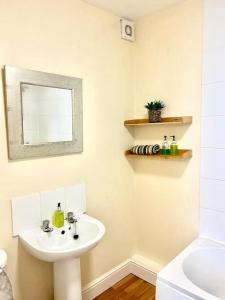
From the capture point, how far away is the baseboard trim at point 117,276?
6.82 ft

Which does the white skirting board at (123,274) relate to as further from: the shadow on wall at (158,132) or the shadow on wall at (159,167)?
the shadow on wall at (158,132)

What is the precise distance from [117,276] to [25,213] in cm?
121

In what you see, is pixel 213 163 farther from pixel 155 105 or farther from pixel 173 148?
pixel 155 105

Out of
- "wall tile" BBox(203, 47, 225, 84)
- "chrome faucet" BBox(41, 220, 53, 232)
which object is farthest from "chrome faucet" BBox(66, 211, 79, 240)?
"wall tile" BBox(203, 47, 225, 84)

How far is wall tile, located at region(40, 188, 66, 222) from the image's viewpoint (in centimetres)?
172

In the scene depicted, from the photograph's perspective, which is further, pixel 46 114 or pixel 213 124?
pixel 213 124

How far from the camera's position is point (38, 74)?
1.61 meters

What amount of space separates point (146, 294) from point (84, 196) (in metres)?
1.06

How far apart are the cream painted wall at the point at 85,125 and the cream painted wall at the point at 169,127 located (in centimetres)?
14

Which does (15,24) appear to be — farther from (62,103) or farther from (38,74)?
(62,103)

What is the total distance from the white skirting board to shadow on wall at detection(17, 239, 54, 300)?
1.25ft

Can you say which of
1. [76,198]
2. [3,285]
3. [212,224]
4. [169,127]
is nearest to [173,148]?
[169,127]

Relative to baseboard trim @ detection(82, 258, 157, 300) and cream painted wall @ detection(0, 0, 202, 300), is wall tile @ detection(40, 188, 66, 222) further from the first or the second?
baseboard trim @ detection(82, 258, 157, 300)

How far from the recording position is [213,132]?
73.1 inches
